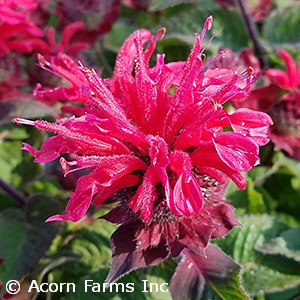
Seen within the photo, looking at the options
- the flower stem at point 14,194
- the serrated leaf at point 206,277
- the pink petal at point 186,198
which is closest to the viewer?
the pink petal at point 186,198

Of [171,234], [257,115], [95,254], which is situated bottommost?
[95,254]

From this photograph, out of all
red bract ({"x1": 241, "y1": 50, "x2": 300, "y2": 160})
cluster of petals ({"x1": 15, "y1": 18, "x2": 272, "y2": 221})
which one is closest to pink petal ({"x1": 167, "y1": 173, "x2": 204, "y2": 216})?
cluster of petals ({"x1": 15, "y1": 18, "x2": 272, "y2": 221})

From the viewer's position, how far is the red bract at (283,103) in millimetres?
1118

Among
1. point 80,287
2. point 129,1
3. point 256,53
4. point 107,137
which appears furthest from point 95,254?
point 129,1

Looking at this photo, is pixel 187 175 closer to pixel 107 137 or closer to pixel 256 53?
pixel 107 137

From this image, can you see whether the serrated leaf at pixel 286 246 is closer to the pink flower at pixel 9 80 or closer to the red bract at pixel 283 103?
the red bract at pixel 283 103

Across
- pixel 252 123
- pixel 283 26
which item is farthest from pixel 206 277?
pixel 283 26

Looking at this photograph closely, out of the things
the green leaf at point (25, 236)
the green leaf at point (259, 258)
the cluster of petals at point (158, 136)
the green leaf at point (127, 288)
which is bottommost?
the green leaf at point (259, 258)

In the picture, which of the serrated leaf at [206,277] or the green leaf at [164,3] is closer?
the serrated leaf at [206,277]

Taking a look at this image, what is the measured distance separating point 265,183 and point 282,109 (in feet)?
0.77

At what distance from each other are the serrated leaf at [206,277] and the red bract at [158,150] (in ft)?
0.24

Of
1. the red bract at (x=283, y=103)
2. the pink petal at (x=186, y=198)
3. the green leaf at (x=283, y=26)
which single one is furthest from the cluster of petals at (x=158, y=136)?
the green leaf at (x=283, y=26)

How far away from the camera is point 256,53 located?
1.37 metres

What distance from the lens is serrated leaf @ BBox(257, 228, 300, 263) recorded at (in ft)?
3.26
